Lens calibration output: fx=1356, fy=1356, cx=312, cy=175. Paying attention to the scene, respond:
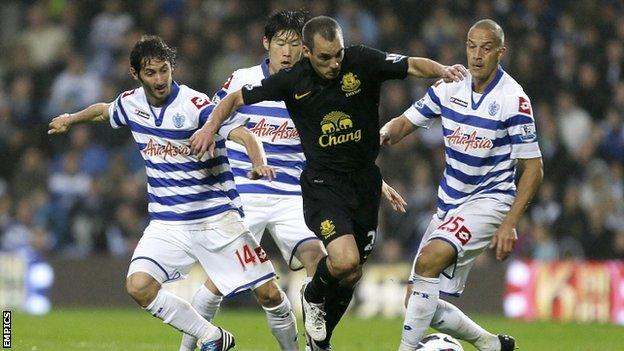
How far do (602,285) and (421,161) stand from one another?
283cm

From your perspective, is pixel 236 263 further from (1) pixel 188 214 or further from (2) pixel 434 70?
(2) pixel 434 70

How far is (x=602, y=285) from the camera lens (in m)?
16.3

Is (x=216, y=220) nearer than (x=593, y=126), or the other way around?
(x=216, y=220)

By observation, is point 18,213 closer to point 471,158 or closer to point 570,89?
point 570,89

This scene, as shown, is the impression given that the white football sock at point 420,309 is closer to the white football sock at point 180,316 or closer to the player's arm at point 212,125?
A: the white football sock at point 180,316

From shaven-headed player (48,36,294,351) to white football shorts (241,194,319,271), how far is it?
776 mm

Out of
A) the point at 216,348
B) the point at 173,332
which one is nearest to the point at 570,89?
the point at 173,332

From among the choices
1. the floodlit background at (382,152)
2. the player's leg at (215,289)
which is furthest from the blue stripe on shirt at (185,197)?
the floodlit background at (382,152)

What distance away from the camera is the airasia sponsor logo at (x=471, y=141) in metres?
9.37

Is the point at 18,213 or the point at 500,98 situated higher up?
the point at 500,98

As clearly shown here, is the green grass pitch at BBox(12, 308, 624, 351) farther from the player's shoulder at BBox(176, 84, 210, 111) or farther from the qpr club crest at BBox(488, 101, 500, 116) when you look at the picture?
the qpr club crest at BBox(488, 101, 500, 116)

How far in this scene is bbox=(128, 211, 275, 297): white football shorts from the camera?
9.27m

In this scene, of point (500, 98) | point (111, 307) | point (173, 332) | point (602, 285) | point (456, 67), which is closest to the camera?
point (456, 67)

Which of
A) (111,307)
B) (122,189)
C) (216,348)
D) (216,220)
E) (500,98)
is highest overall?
(500,98)
